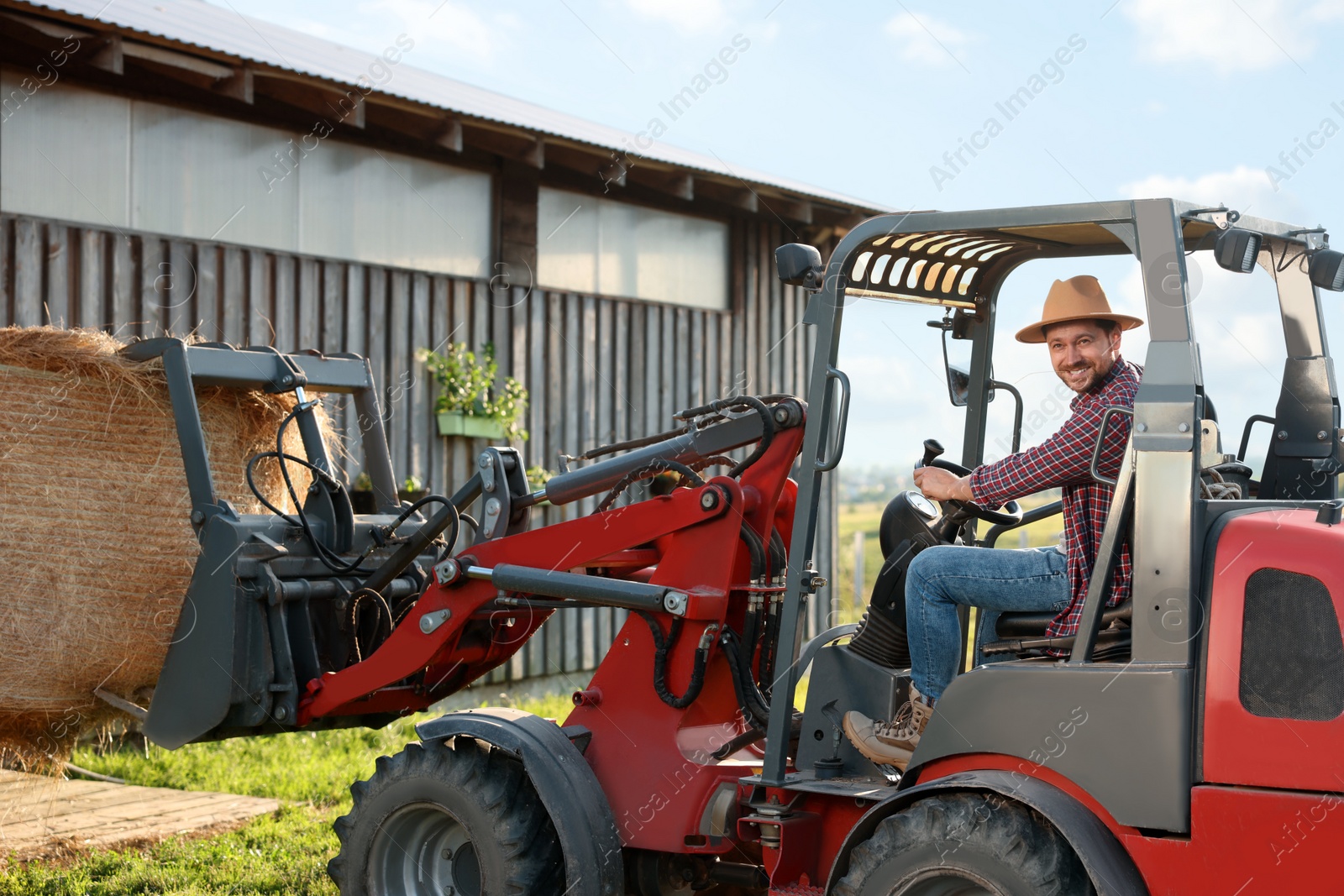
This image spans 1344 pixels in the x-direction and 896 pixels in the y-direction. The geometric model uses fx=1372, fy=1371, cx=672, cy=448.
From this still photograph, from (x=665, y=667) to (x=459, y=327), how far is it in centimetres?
603

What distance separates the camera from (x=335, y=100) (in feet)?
30.2

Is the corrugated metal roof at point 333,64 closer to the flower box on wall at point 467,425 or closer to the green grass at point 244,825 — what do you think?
the flower box on wall at point 467,425

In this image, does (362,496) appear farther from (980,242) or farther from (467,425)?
(980,242)

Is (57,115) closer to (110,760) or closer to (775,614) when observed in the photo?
(110,760)

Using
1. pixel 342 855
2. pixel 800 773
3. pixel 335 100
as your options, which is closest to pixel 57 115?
pixel 335 100

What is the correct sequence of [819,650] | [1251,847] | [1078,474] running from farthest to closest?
1. [819,650]
2. [1078,474]
3. [1251,847]

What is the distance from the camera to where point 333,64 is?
9898 mm

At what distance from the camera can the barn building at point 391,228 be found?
820 cm

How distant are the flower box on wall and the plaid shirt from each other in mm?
6619

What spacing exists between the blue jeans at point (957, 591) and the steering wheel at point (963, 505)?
23cm

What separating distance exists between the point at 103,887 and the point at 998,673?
4146 millimetres

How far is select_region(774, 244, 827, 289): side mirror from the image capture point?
425cm

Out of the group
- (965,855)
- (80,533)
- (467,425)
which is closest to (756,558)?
(965,855)

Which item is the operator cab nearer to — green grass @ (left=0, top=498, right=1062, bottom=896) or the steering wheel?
the steering wheel
